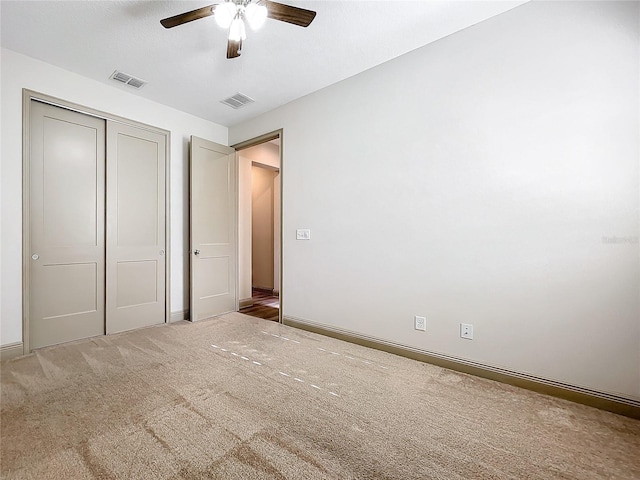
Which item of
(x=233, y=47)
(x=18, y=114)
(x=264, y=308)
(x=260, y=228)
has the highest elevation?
(x=233, y=47)

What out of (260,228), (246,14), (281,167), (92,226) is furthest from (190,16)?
(260,228)

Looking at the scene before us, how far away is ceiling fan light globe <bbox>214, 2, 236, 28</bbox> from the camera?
182cm

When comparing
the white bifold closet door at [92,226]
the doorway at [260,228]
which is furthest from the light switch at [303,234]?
the white bifold closet door at [92,226]

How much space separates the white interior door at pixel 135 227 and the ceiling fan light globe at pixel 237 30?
2159 millimetres

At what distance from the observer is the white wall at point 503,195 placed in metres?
1.81

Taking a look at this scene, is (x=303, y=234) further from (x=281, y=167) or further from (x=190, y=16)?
(x=190, y=16)

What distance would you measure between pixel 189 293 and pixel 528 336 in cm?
381

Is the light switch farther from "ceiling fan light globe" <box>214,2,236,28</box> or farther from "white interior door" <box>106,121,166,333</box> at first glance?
"ceiling fan light globe" <box>214,2,236,28</box>

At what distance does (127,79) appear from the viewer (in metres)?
3.09

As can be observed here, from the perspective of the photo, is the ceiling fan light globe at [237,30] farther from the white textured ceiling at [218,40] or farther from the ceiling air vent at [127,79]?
the ceiling air vent at [127,79]

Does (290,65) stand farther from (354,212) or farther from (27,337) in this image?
(27,337)

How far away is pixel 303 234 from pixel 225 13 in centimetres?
218

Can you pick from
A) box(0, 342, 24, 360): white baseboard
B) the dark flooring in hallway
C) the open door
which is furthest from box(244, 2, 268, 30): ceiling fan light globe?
box(0, 342, 24, 360): white baseboard

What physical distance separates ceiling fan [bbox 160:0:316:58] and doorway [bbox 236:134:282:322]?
6.26ft
